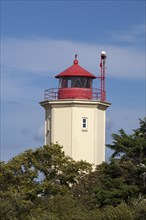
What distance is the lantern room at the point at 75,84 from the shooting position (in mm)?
63594

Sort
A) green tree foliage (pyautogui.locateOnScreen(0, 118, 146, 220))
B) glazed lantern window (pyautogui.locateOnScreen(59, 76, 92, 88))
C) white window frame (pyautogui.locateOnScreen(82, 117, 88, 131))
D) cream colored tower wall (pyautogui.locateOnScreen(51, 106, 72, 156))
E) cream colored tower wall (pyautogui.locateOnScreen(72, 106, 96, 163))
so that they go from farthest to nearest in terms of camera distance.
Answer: glazed lantern window (pyautogui.locateOnScreen(59, 76, 92, 88))
white window frame (pyautogui.locateOnScreen(82, 117, 88, 131))
cream colored tower wall (pyautogui.locateOnScreen(51, 106, 72, 156))
cream colored tower wall (pyautogui.locateOnScreen(72, 106, 96, 163))
green tree foliage (pyautogui.locateOnScreen(0, 118, 146, 220))

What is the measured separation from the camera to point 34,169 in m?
57.5

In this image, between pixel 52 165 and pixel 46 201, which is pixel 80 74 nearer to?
pixel 52 165

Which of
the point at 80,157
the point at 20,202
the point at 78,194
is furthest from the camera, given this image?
the point at 80,157

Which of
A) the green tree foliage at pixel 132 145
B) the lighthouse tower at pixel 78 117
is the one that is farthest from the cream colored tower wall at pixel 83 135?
the green tree foliage at pixel 132 145

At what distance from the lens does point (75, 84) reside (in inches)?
2511

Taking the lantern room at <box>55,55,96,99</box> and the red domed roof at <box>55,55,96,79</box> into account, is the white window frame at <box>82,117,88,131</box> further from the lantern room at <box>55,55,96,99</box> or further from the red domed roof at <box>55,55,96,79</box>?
the red domed roof at <box>55,55,96,79</box>

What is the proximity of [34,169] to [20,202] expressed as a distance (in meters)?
5.29

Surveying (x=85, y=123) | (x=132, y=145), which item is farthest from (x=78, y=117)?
(x=132, y=145)

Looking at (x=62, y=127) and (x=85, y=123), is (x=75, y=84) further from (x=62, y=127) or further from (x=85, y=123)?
(x=62, y=127)

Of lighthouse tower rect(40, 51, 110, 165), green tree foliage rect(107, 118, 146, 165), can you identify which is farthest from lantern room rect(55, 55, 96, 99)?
green tree foliage rect(107, 118, 146, 165)

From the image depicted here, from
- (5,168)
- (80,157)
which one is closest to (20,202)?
(5,168)

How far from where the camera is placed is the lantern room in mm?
63594

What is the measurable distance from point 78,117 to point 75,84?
79.3 inches
